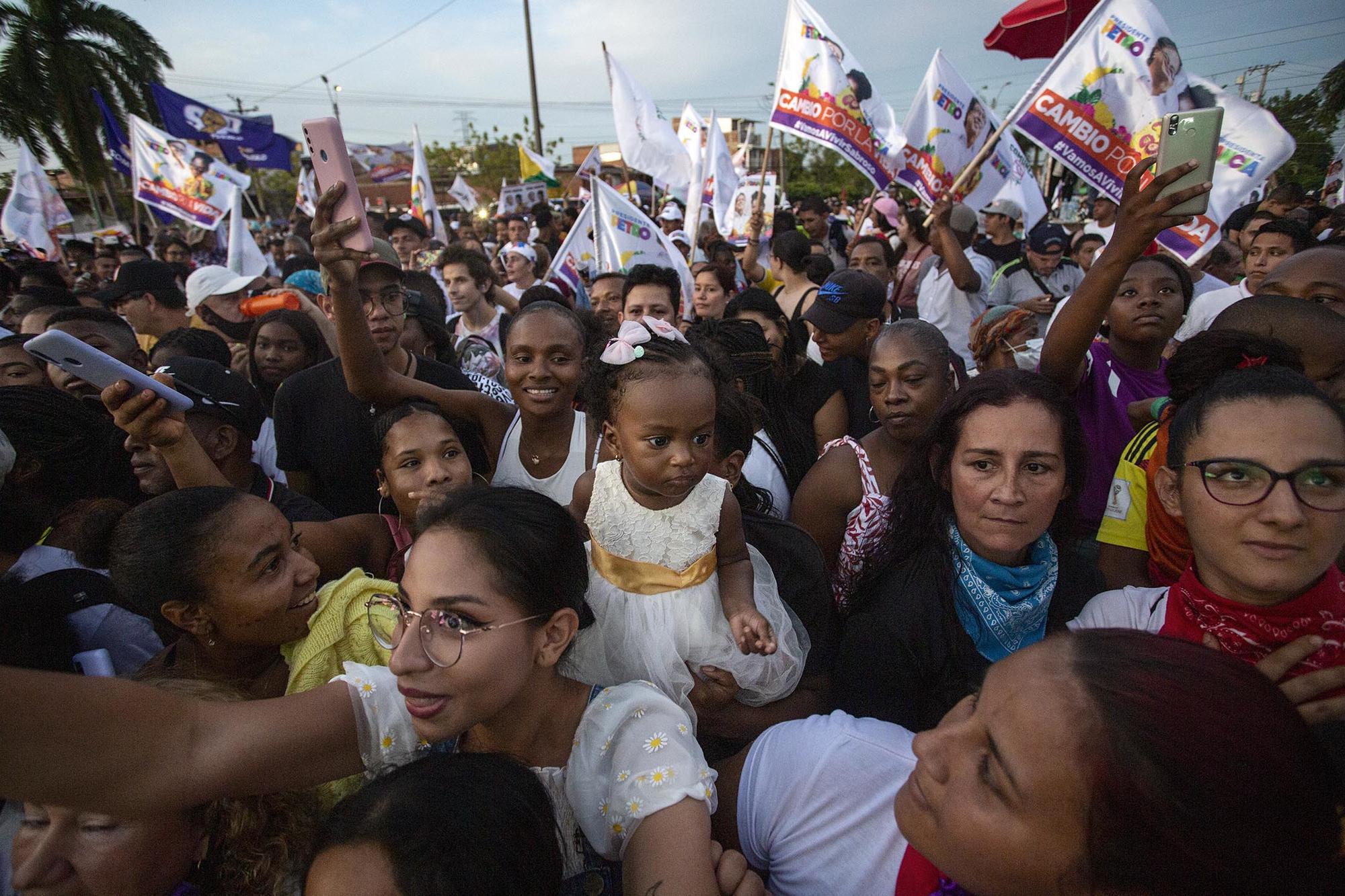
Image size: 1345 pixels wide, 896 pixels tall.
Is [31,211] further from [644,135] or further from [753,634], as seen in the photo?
[753,634]

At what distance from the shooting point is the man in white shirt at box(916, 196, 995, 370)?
18.0ft

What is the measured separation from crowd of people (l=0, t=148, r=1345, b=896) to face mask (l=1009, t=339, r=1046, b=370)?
1.4 inches

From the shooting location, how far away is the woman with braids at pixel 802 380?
362cm

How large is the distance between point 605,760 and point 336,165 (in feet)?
6.87

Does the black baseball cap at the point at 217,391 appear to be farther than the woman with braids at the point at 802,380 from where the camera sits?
No

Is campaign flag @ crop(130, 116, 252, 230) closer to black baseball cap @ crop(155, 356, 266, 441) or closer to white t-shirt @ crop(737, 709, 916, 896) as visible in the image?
black baseball cap @ crop(155, 356, 266, 441)

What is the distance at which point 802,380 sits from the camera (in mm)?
3820

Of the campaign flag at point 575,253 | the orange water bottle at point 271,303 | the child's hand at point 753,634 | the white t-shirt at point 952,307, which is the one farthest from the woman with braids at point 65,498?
the white t-shirt at point 952,307

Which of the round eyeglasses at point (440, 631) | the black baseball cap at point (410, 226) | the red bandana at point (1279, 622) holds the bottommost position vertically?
the round eyeglasses at point (440, 631)

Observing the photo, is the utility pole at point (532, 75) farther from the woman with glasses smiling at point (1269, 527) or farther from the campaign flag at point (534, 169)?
the woman with glasses smiling at point (1269, 527)

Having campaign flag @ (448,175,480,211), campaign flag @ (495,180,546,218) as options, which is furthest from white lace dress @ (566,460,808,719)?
campaign flag @ (448,175,480,211)

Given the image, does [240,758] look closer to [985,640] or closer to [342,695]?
[342,695]

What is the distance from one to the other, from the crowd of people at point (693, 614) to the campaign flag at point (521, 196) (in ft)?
29.6

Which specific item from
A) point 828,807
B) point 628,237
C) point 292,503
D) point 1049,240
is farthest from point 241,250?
point 1049,240
